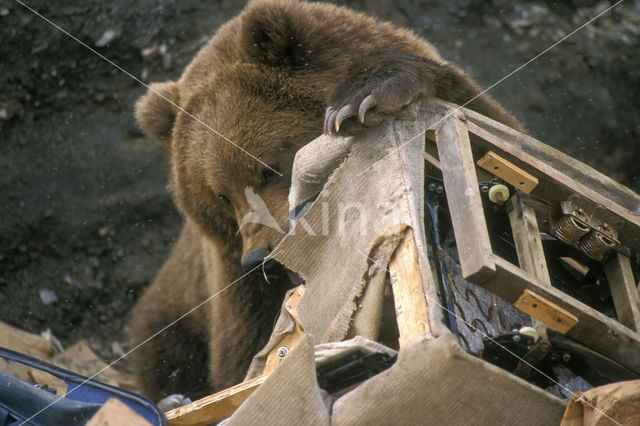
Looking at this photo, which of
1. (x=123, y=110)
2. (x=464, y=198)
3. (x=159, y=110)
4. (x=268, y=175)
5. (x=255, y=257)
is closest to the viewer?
(x=464, y=198)

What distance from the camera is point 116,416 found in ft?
7.73

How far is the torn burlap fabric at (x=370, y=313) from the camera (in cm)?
187

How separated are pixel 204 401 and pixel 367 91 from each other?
1.47 meters

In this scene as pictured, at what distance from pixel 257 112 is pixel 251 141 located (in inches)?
6.7

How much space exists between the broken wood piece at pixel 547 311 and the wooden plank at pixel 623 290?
32cm

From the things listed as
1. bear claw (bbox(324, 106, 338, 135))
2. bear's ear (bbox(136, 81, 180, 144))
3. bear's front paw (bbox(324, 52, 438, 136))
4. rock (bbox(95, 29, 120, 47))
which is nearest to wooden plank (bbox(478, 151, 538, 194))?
bear's front paw (bbox(324, 52, 438, 136))

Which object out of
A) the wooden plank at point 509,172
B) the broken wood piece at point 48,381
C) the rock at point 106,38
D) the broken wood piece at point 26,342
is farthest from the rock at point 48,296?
the wooden plank at point 509,172

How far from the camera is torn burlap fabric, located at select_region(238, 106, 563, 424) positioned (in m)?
1.87

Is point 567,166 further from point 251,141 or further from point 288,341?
point 251,141

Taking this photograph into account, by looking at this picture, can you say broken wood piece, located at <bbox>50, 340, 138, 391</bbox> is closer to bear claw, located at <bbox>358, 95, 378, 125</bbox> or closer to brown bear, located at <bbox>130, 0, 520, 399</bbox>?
brown bear, located at <bbox>130, 0, 520, 399</bbox>

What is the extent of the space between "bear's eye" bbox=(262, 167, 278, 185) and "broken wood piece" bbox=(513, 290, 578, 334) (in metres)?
1.97

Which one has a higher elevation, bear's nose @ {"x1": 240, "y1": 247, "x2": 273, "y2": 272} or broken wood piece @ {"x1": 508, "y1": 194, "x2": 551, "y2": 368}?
broken wood piece @ {"x1": 508, "y1": 194, "x2": 551, "y2": 368}

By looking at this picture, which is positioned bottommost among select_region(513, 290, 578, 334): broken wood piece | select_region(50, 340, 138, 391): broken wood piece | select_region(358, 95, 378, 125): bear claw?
select_region(50, 340, 138, 391): broken wood piece

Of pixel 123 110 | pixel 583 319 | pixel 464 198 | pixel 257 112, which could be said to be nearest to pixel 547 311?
pixel 583 319
